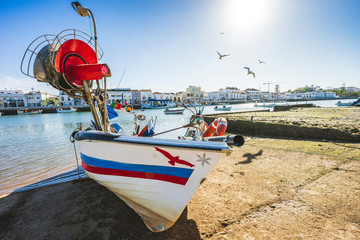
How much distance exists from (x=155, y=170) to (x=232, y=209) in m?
1.77

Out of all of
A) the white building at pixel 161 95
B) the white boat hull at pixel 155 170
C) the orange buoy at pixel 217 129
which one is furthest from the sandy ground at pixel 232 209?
the white building at pixel 161 95

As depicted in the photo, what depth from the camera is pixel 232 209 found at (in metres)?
3.08

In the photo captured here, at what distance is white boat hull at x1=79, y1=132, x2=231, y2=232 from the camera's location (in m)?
2.38

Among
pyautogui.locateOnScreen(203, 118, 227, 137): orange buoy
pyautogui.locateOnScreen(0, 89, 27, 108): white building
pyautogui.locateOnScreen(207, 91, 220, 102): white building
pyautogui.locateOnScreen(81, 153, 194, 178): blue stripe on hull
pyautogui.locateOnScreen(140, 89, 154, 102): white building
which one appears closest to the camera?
pyautogui.locateOnScreen(81, 153, 194, 178): blue stripe on hull

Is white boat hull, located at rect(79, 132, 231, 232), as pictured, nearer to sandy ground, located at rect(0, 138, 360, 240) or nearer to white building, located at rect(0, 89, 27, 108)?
sandy ground, located at rect(0, 138, 360, 240)

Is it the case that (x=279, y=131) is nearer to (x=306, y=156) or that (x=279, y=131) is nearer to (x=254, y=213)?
(x=306, y=156)

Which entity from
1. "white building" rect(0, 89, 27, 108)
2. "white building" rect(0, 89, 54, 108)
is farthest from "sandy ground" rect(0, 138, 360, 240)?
"white building" rect(0, 89, 27, 108)

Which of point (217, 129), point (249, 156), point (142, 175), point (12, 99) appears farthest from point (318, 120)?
point (12, 99)

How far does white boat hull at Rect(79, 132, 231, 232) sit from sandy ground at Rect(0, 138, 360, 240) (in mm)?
420

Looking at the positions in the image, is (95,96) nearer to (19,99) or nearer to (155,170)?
(155,170)

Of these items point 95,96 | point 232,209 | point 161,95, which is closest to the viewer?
point 232,209

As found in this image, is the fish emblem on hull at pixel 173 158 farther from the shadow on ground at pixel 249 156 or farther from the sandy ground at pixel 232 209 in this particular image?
the shadow on ground at pixel 249 156

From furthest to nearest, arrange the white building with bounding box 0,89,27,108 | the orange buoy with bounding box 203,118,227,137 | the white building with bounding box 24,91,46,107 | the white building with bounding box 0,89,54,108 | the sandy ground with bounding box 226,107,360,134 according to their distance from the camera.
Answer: the white building with bounding box 24,91,46,107
the white building with bounding box 0,89,54,108
the white building with bounding box 0,89,27,108
the sandy ground with bounding box 226,107,360,134
the orange buoy with bounding box 203,118,227,137

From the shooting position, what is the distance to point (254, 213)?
9.48 ft
